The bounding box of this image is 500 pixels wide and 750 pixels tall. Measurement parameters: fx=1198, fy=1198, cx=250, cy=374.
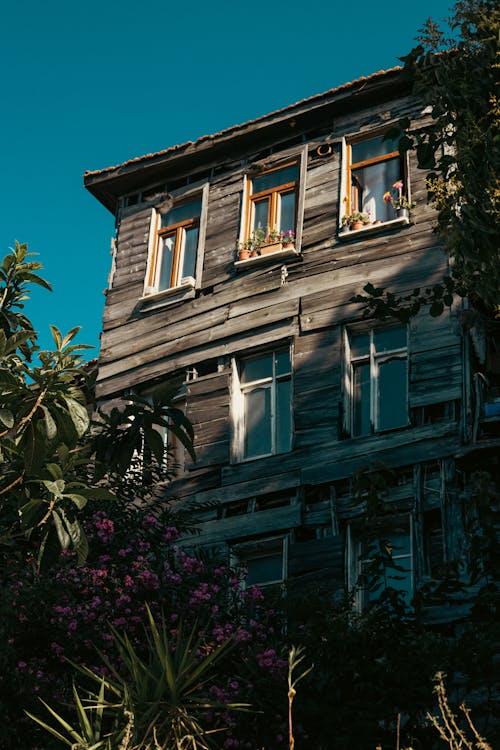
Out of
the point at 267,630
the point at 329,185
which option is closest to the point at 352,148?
the point at 329,185

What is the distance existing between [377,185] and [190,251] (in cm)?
391

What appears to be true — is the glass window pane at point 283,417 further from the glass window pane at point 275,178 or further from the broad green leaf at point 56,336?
the broad green leaf at point 56,336

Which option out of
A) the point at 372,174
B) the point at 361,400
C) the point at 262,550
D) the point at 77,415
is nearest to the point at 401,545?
the point at 262,550

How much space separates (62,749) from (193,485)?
8093mm

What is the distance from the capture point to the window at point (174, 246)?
21.9 meters

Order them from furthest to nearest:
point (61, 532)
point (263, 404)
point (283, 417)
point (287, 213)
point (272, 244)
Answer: point (287, 213) < point (272, 244) < point (263, 404) < point (283, 417) < point (61, 532)

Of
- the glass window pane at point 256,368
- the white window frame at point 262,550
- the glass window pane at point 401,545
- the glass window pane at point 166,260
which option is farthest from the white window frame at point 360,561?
the glass window pane at point 166,260

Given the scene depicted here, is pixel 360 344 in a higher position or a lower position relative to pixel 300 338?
lower

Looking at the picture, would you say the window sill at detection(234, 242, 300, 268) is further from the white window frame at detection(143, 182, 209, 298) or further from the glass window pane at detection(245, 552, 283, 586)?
the glass window pane at detection(245, 552, 283, 586)

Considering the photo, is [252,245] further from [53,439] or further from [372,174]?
[53,439]

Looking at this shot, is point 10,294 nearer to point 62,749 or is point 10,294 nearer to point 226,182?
point 62,749

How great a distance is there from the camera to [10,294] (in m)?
14.5

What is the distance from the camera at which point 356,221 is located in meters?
19.7

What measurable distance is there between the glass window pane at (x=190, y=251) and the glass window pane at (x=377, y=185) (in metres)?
3.38
